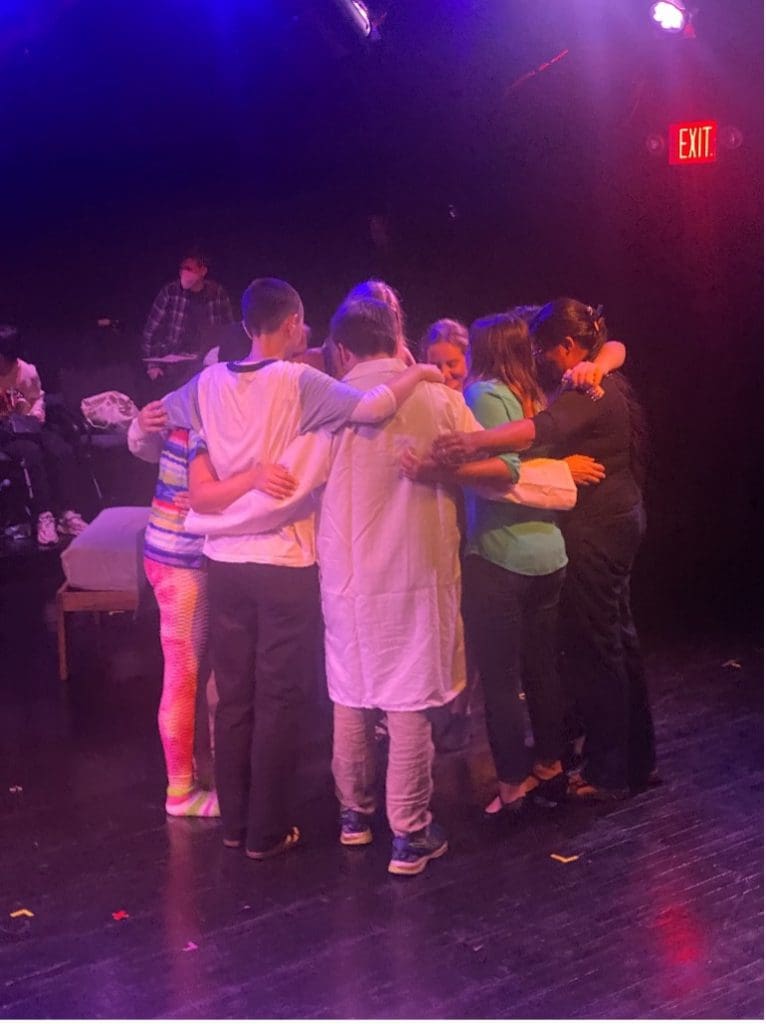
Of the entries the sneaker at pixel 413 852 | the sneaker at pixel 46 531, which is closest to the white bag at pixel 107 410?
the sneaker at pixel 46 531

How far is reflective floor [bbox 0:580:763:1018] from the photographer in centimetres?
250

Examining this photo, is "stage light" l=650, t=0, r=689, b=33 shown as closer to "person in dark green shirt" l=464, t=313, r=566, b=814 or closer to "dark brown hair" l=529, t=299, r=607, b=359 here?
"dark brown hair" l=529, t=299, r=607, b=359

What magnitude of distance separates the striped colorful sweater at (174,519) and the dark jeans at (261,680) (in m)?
0.12

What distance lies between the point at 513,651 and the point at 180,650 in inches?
37.1

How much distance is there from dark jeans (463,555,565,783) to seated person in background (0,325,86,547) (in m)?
4.37

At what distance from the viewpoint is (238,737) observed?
3.11 meters

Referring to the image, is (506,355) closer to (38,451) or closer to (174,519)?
(174,519)

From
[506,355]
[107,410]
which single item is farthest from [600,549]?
[107,410]

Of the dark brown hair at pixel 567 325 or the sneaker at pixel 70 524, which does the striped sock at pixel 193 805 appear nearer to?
the dark brown hair at pixel 567 325

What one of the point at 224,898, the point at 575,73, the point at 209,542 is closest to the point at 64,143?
the point at 575,73

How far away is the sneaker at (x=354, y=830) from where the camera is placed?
3.18 m

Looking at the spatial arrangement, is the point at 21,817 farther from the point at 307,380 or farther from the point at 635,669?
the point at 635,669

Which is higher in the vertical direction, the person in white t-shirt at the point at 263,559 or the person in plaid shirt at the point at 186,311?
the person in plaid shirt at the point at 186,311

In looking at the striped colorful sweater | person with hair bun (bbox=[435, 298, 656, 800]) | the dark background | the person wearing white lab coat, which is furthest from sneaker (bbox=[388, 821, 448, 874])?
the dark background
